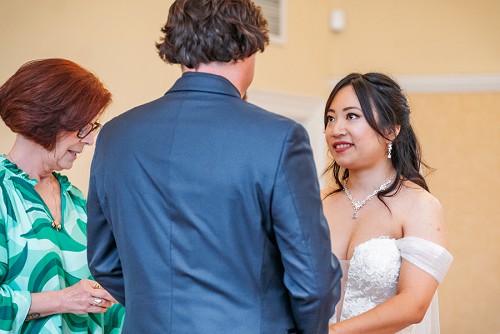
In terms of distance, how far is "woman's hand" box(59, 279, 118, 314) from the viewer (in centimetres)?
232

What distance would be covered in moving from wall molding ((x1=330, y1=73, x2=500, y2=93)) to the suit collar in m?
4.89

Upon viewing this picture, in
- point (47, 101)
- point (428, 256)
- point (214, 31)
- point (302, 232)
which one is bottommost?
point (428, 256)

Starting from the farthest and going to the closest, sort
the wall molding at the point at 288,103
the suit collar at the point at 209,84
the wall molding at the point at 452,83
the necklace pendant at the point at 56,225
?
the wall molding at the point at 452,83
the wall molding at the point at 288,103
the necklace pendant at the point at 56,225
the suit collar at the point at 209,84

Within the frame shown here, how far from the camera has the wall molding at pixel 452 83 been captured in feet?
20.9

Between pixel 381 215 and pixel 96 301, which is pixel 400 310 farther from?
pixel 96 301

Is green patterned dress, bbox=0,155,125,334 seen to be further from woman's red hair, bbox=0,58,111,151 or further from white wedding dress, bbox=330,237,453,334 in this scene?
white wedding dress, bbox=330,237,453,334

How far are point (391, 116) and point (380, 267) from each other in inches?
20.8

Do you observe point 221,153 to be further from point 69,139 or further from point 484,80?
point 484,80

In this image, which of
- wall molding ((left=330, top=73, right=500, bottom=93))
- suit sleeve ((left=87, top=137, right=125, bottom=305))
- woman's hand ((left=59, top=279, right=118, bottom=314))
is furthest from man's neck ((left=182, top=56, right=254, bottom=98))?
wall molding ((left=330, top=73, right=500, bottom=93))

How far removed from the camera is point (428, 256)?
2484 mm

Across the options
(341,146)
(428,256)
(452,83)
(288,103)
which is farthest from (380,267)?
(452,83)

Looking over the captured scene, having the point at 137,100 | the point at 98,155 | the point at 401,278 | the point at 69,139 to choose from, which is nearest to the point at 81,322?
the point at 69,139

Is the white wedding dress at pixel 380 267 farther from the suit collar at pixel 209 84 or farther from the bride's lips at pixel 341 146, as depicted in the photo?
the suit collar at pixel 209 84

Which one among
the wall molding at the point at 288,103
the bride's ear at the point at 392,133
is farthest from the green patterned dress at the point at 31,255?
the wall molding at the point at 288,103
